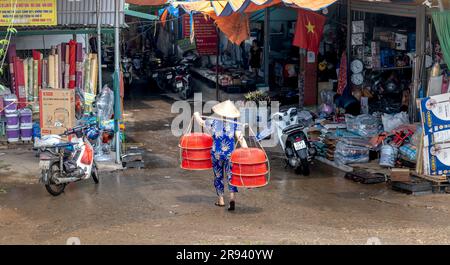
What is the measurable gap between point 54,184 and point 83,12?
4.32m

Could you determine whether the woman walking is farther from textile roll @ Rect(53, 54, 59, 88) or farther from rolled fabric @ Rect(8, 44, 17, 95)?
rolled fabric @ Rect(8, 44, 17, 95)

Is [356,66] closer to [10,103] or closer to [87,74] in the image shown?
[87,74]

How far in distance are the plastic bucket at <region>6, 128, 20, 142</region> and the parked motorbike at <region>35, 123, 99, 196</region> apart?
3.30m

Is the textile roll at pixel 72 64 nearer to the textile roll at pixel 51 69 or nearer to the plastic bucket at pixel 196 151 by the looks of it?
the textile roll at pixel 51 69

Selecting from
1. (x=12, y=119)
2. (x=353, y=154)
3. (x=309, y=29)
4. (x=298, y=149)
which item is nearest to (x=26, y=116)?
(x=12, y=119)

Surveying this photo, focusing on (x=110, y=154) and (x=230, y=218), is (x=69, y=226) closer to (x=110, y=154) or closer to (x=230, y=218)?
(x=230, y=218)

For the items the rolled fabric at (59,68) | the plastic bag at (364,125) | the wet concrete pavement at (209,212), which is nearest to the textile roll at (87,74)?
the rolled fabric at (59,68)

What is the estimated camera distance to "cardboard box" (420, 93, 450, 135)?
11.5 metres

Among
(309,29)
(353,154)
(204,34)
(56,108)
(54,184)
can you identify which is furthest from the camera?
(204,34)

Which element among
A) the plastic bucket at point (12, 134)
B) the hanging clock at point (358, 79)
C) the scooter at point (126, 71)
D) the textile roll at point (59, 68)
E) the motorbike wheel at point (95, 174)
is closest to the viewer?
the motorbike wheel at point (95, 174)

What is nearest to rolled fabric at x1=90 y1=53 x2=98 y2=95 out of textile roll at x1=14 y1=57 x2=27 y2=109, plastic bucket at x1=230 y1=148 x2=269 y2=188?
textile roll at x1=14 y1=57 x2=27 y2=109

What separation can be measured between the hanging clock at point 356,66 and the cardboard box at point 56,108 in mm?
6328

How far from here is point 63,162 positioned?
11.2 metres

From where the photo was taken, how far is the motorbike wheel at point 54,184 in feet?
36.0
